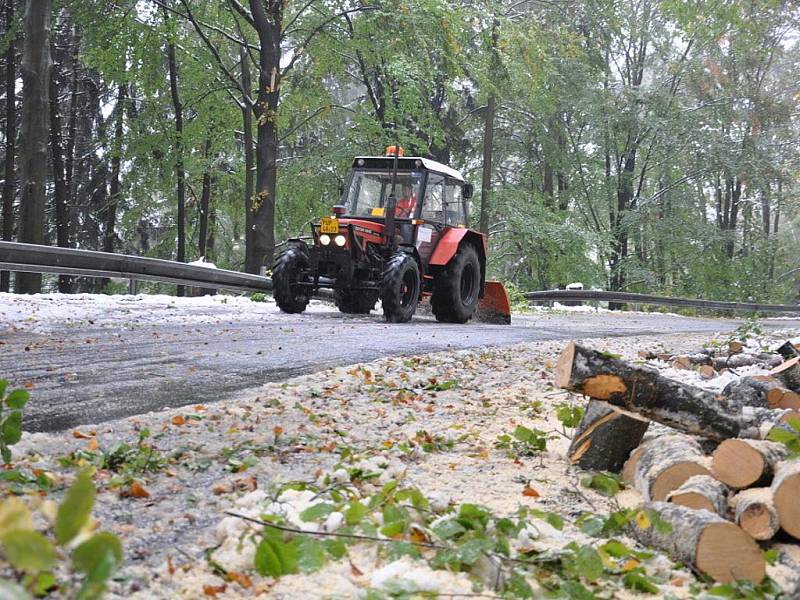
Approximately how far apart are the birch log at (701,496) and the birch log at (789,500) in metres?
0.16

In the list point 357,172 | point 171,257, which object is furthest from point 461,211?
point 171,257

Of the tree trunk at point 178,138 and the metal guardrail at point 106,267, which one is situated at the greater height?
the tree trunk at point 178,138

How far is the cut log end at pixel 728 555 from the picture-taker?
6.87 feet

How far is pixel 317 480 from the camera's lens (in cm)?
271

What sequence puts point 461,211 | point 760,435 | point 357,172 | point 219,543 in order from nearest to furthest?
point 219,543 → point 760,435 → point 357,172 → point 461,211

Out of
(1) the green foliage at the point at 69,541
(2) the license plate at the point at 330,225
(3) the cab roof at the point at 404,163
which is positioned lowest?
(1) the green foliage at the point at 69,541

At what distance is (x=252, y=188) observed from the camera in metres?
21.6

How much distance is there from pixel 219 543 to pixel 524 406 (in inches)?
114

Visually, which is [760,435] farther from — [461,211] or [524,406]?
[461,211]

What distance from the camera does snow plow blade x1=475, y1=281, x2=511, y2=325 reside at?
41.4 ft

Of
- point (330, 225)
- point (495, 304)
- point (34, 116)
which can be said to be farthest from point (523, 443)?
point (34, 116)

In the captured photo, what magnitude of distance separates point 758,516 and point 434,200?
9217mm

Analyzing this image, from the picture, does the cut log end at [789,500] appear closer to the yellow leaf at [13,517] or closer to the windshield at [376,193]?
the yellow leaf at [13,517]

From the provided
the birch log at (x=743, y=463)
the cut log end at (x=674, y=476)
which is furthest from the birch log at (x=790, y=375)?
the cut log end at (x=674, y=476)
